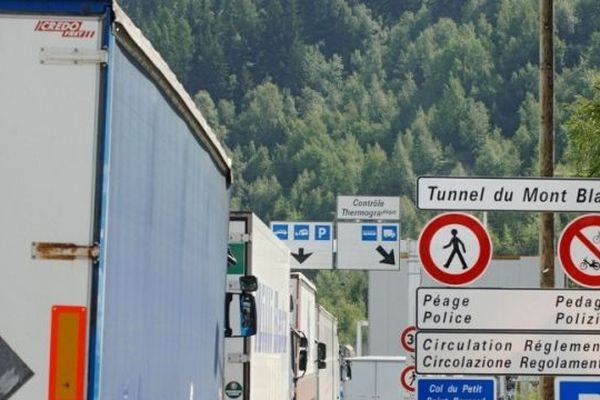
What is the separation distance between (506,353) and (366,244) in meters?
36.1

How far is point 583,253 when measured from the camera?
519 inches

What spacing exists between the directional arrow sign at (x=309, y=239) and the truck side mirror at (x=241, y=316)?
3454 centimetres

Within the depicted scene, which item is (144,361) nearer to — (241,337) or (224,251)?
(224,251)

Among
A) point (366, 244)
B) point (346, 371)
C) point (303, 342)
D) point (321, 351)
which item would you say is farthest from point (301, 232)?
point (303, 342)

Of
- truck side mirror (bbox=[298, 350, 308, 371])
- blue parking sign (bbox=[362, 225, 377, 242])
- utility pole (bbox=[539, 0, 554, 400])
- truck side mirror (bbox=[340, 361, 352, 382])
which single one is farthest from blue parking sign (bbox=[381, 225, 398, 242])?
Answer: utility pole (bbox=[539, 0, 554, 400])

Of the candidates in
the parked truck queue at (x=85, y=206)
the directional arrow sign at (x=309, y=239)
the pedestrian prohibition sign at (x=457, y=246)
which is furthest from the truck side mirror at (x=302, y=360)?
the directional arrow sign at (x=309, y=239)

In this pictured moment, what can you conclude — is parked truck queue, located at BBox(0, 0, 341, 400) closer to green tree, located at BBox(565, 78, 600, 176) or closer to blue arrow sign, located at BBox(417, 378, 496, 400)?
blue arrow sign, located at BBox(417, 378, 496, 400)

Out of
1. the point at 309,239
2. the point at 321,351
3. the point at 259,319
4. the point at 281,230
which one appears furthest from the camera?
the point at 309,239

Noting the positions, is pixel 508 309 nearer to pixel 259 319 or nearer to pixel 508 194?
pixel 508 194

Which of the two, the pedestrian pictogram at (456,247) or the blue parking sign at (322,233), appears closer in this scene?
the pedestrian pictogram at (456,247)

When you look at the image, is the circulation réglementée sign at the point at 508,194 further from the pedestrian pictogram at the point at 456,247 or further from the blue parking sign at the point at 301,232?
the blue parking sign at the point at 301,232

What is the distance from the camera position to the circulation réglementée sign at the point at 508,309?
43.4 ft

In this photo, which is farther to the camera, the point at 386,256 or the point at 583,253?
the point at 386,256

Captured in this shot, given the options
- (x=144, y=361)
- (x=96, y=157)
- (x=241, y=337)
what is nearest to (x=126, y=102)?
(x=96, y=157)
